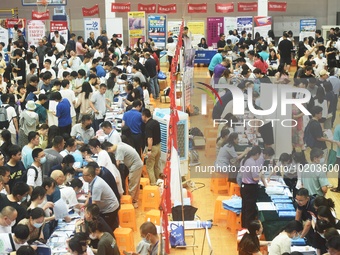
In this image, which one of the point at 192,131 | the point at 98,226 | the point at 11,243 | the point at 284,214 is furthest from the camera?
the point at 192,131

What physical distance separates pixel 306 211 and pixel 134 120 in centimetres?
403

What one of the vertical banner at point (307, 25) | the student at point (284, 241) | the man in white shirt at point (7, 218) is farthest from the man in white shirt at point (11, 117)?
the vertical banner at point (307, 25)

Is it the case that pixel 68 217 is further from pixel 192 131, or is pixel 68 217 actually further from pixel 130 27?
pixel 130 27

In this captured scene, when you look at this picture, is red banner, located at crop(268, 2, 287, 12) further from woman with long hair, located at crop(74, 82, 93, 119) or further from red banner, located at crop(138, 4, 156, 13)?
woman with long hair, located at crop(74, 82, 93, 119)

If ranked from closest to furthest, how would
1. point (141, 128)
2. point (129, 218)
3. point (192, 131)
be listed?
1. point (129, 218)
2. point (141, 128)
3. point (192, 131)

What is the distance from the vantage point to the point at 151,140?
1141cm

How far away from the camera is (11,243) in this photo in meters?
7.33

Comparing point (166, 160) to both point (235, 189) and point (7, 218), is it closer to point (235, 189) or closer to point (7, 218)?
point (235, 189)

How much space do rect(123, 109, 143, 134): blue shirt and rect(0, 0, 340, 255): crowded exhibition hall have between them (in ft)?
0.06

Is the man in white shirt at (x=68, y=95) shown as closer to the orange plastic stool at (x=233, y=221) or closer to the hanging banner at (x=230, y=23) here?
the orange plastic stool at (x=233, y=221)

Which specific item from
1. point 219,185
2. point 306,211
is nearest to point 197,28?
point 219,185

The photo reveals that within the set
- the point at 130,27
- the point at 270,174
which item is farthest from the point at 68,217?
the point at 130,27

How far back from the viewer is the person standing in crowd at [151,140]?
449 inches

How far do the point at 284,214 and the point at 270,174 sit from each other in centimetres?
130
